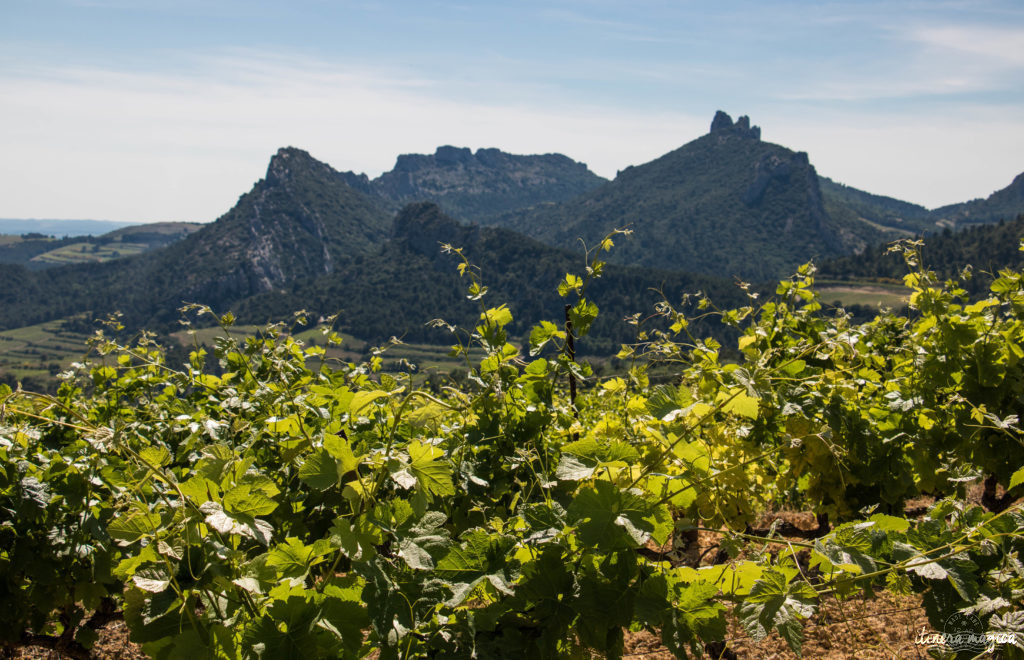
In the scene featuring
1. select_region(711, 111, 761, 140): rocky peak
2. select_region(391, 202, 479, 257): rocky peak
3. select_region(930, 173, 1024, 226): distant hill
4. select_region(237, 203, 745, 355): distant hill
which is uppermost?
select_region(711, 111, 761, 140): rocky peak

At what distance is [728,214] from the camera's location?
162m

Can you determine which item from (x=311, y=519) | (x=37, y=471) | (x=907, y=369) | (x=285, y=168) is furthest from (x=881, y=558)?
(x=285, y=168)

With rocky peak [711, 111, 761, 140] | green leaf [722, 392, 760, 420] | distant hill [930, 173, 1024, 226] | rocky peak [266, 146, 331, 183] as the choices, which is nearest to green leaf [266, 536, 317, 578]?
green leaf [722, 392, 760, 420]

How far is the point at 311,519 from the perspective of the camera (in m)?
2.32

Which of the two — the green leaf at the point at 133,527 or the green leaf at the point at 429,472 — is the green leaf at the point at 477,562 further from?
the green leaf at the point at 133,527

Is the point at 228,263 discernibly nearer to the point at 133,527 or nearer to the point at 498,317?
the point at 498,317

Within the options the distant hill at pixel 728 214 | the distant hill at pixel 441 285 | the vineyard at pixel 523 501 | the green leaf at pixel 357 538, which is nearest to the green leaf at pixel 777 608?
the vineyard at pixel 523 501

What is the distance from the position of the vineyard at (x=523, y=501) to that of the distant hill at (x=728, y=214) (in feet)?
454

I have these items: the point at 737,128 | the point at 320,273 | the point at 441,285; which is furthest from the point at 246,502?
the point at 737,128

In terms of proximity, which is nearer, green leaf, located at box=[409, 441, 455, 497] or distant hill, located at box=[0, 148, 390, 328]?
green leaf, located at box=[409, 441, 455, 497]

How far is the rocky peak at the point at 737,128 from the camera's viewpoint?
193 metres

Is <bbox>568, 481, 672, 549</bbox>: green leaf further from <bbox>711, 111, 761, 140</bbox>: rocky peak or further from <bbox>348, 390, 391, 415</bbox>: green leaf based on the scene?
<bbox>711, 111, 761, 140</bbox>: rocky peak

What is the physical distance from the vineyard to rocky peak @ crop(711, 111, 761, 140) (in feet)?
687

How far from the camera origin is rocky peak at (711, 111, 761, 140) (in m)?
193
